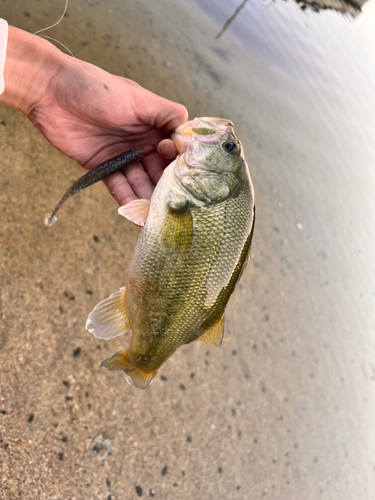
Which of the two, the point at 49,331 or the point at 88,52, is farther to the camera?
the point at 88,52

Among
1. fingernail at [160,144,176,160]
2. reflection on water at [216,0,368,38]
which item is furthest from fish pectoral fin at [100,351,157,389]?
reflection on water at [216,0,368,38]

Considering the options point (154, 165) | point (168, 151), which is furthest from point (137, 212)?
point (154, 165)

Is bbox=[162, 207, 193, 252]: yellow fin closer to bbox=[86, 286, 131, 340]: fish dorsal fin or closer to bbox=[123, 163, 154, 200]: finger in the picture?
bbox=[86, 286, 131, 340]: fish dorsal fin

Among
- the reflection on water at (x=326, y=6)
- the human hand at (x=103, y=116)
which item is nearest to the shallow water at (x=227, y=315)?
the reflection on water at (x=326, y=6)

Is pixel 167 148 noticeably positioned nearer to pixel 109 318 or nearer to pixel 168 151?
pixel 168 151

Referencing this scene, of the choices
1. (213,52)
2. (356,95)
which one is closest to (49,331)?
(213,52)

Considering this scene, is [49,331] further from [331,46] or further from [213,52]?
[331,46]
